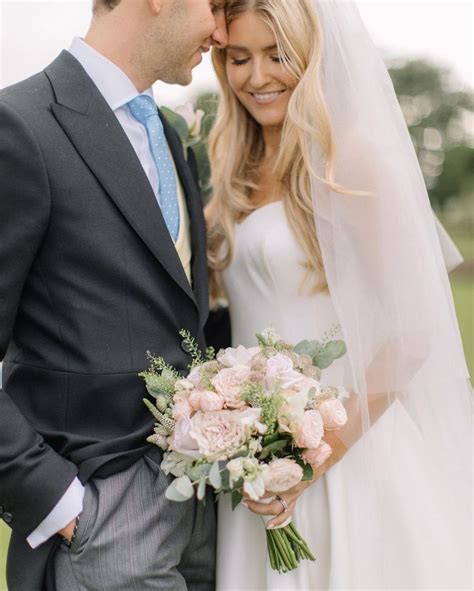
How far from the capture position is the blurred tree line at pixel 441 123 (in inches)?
1690

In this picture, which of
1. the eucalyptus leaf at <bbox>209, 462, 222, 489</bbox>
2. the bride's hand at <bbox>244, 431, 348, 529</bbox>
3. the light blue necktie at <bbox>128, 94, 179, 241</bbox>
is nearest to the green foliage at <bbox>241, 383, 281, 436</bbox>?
the eucalyptus leaf at <bbox>209, 462, 222, 489</bbox>

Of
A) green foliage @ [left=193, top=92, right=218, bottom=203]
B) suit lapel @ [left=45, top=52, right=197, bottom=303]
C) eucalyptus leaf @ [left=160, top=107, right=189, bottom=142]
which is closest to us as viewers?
suit lapel @ [left=45, top=52, right=197, bottom=303]

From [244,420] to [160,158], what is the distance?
1194 millimetres

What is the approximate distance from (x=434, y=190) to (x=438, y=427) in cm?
4653

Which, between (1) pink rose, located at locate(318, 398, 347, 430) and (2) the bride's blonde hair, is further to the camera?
(2) the bride's blonde hair

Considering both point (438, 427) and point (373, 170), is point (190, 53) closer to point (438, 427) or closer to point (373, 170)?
point (373, 170)

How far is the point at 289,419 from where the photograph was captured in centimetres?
262

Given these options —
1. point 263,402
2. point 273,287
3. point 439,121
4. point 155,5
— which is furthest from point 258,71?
point 439,121

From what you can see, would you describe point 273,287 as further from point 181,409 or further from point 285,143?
point 181,409

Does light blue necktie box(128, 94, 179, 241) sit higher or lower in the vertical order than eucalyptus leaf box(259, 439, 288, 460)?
higher

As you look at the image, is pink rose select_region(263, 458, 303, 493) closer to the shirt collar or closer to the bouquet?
the bouquet

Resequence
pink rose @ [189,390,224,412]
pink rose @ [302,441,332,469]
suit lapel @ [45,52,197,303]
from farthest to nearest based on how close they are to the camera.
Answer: suit lapel @ [45,52,197,303] → pink rose @ [302,441,332,469] → pink rose @ [189,390,224,412]

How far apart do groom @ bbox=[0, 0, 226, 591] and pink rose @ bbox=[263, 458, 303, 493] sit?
0.42m

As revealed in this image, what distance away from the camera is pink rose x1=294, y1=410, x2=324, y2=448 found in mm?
2627
